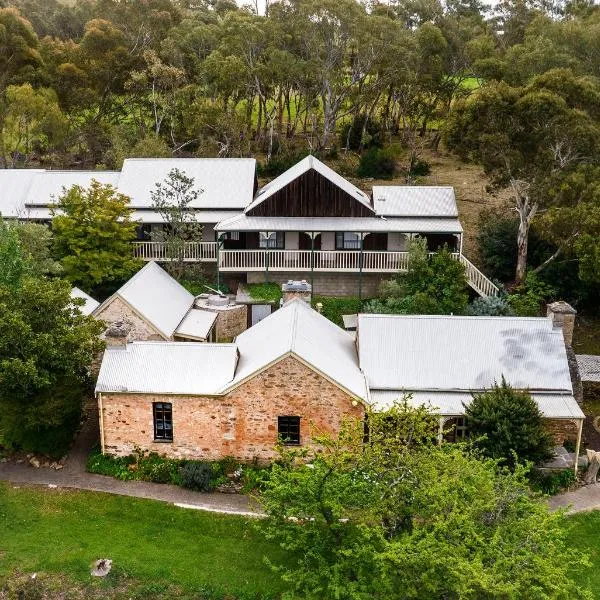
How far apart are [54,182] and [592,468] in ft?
112

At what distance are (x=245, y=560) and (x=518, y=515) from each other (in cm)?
854

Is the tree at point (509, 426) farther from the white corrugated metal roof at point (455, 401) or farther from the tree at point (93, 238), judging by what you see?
the tree at point (93, 238)

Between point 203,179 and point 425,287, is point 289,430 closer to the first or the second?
point 425,287

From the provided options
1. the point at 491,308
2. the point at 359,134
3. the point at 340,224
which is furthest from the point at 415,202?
the point at 359,134

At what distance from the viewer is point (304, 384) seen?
26.0 m

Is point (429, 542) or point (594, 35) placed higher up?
point (594, 35)

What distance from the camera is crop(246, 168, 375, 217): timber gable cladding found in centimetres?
4119

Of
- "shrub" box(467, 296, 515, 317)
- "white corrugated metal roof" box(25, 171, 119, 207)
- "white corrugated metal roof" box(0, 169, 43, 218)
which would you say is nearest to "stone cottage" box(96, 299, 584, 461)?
"shrub" box(467, 296, 515, 317)

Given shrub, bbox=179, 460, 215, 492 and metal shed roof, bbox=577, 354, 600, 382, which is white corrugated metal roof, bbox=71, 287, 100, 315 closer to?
shrub, bbox=179, 460, 215, 492

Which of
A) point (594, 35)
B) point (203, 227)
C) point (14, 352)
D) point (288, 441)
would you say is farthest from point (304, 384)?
point (594, 35)

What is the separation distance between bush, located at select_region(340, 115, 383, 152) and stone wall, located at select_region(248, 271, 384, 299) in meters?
23.3

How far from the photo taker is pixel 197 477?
84.6 feet

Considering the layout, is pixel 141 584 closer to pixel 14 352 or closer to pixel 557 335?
pixel 14 352

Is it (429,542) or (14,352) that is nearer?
(429,542)
